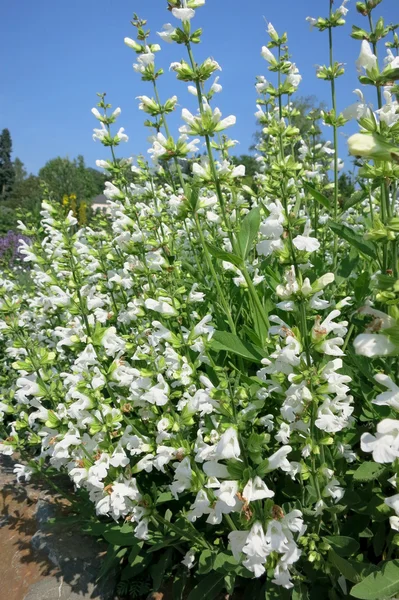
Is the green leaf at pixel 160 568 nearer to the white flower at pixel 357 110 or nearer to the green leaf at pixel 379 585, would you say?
the green leaf at pixel 379 585

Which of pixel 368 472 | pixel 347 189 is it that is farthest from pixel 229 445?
pixel 347 189

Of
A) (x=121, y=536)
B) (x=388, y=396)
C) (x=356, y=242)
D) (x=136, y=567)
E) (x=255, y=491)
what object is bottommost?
(x=136, y=567)

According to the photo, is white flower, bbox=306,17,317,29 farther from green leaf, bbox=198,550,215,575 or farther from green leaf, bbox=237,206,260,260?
green leaf, bbox=198,550,215,575

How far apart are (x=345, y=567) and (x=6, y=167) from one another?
87.0 m

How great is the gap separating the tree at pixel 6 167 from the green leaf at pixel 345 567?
75.2 m

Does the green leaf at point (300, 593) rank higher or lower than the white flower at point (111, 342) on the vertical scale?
lower

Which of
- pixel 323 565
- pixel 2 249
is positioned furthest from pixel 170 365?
pixel 2 249

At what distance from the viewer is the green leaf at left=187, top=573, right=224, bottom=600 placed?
222cm

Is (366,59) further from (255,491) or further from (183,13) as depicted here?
(255,491)

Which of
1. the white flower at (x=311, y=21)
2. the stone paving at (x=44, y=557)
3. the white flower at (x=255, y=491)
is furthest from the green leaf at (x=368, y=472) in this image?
the white flower at (x=311, y=21)

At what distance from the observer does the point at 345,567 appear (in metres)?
1.84

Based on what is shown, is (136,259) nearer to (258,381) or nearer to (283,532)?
(258,381)

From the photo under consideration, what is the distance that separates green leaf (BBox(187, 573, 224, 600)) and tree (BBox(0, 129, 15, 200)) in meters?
74.8

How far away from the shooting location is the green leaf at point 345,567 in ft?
5.96
